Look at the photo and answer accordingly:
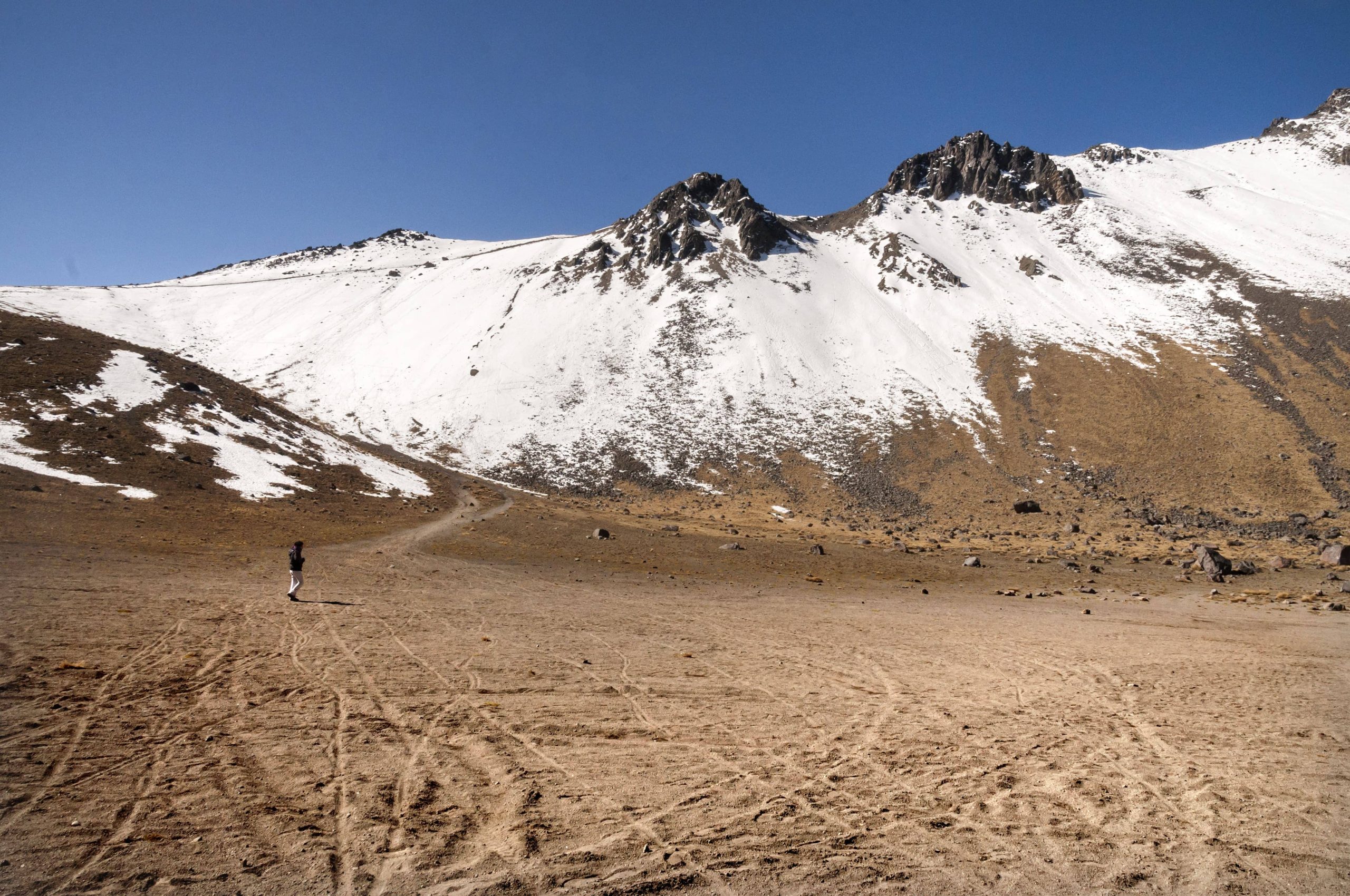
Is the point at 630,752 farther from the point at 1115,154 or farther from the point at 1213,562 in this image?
the point at 1115,154

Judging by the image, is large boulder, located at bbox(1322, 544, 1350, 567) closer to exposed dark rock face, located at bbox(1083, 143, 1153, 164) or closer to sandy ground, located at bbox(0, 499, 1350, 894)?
sandy ground, located at bbox(0, 499, 1350, 894)

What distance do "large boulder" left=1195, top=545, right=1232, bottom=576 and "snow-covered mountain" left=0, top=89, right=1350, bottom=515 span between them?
20102 millimetres

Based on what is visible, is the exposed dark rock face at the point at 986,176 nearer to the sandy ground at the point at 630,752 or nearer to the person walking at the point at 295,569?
the sandy ground at the point at 630,752

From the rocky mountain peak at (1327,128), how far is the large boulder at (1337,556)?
454ft

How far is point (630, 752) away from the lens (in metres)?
7.93

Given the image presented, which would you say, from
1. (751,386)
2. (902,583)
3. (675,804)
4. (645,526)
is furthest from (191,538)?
(751,386)

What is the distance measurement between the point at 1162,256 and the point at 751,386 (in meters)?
65.6

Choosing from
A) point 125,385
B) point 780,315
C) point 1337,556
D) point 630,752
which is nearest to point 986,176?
point 780,315

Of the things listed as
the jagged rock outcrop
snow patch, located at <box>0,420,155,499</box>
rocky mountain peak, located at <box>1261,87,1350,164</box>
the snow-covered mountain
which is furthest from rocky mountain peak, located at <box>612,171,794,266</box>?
rocky mountain peak, located at <box>1261,87,1350,164</box>

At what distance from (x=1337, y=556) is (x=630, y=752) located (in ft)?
125

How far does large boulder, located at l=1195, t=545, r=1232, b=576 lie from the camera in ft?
89.2

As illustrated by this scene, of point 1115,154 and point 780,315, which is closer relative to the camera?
point 780,315

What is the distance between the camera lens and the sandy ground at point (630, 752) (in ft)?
18.1

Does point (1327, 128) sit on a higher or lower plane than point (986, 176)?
higher
